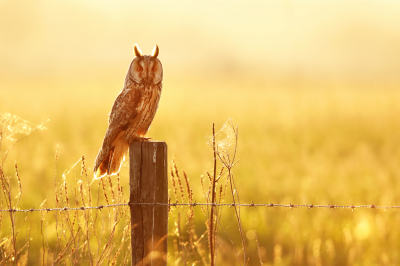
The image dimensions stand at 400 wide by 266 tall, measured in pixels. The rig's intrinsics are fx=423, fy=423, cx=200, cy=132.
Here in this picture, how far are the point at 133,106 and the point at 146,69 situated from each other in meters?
0.29

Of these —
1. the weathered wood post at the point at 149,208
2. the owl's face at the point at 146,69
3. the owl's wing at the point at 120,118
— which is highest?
the owl's face at the point at 146,69

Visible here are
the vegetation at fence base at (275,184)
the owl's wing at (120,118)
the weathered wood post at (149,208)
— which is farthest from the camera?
the vegetation at fence base at (275,184)

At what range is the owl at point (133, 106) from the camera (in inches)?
123

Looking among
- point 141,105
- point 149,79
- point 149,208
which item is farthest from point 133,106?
point 149,208

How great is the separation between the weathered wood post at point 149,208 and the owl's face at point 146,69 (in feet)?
3.35

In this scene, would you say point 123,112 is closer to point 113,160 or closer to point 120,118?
point 120,118

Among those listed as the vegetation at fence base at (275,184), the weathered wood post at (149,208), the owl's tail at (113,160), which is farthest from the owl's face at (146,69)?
the weathered wood post at (149,208)

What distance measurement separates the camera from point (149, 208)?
2217mm

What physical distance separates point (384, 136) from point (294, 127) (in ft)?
8.14

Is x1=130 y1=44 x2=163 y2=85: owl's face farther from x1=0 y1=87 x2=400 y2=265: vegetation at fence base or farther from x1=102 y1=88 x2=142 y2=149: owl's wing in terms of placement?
x1=0 y1=87 x2=400 y2=265: vegetation at fence base

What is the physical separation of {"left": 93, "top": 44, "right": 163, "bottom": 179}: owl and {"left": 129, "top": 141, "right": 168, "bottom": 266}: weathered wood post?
0.91 meters

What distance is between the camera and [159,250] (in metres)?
2.22

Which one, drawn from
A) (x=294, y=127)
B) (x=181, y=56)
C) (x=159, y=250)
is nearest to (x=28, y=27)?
(x=181, y=56)

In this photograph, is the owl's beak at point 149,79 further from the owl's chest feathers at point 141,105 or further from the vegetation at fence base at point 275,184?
the vegetation at fence base at point 275,184
